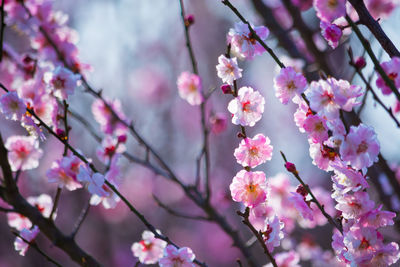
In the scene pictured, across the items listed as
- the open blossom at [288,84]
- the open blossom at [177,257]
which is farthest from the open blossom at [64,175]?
the open blossom at [288,84]

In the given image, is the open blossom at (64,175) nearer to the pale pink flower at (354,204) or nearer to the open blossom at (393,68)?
the pale pink flower at (354,204)

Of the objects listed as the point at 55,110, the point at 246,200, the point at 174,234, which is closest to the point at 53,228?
the point at 55,110

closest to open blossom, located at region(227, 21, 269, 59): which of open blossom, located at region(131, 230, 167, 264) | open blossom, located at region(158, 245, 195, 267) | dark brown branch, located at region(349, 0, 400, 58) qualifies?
dark brown branch, located at region(349, 0, 400, 58)

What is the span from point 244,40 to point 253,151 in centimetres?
38

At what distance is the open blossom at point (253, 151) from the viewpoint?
1.36 meters

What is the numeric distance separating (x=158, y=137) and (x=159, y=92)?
2.85 ft

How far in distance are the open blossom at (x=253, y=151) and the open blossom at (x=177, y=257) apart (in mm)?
343

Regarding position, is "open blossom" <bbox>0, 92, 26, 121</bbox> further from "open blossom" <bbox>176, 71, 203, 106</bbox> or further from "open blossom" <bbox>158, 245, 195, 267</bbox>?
"open blossom" <bbox>176, 71, 203, 106</bbox>

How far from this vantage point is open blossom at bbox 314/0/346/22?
4.88 ft

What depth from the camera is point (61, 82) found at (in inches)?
67.1

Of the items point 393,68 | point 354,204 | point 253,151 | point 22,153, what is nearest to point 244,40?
point 253,151

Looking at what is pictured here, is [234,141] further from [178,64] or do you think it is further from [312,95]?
[312,95]

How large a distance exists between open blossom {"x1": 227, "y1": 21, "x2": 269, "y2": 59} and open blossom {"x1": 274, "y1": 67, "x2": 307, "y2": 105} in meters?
0.15

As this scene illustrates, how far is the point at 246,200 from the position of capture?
1.35m
